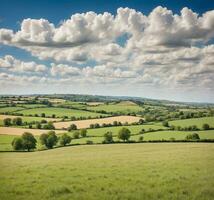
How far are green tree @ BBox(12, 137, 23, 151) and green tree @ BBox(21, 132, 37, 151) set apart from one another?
0.47 m

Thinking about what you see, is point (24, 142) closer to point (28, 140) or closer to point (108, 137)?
point (28, 140)

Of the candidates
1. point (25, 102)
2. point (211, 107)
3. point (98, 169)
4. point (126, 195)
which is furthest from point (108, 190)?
point (25, 102)

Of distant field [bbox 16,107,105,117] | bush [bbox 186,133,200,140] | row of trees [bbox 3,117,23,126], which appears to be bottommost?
bush [bbox 186,133,200,140]

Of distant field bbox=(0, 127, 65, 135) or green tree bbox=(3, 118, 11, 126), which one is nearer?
green tree bbox=(3, 118, 11, 126)

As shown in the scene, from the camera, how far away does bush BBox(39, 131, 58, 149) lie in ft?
91.5

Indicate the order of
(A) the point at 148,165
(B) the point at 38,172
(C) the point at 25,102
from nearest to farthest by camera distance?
(B) the point at 38,172, (A) the point at 148,165, (C) the point at 25,102

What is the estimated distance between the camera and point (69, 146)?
101 ft

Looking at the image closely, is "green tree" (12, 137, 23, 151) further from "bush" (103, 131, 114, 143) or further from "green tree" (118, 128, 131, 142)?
"green tree" (118, 128, 131, 142)

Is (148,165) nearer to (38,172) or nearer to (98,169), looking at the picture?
(98,169)

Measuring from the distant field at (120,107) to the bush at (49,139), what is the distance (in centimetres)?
1303

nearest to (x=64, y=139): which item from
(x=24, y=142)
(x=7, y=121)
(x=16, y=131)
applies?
(x=24, y=142)

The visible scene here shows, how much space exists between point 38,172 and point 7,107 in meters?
19.2

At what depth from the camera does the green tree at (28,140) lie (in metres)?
27.9

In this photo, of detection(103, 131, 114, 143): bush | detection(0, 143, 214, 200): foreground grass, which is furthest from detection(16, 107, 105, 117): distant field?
detection(0, 143, 214, 200): foreground grass
